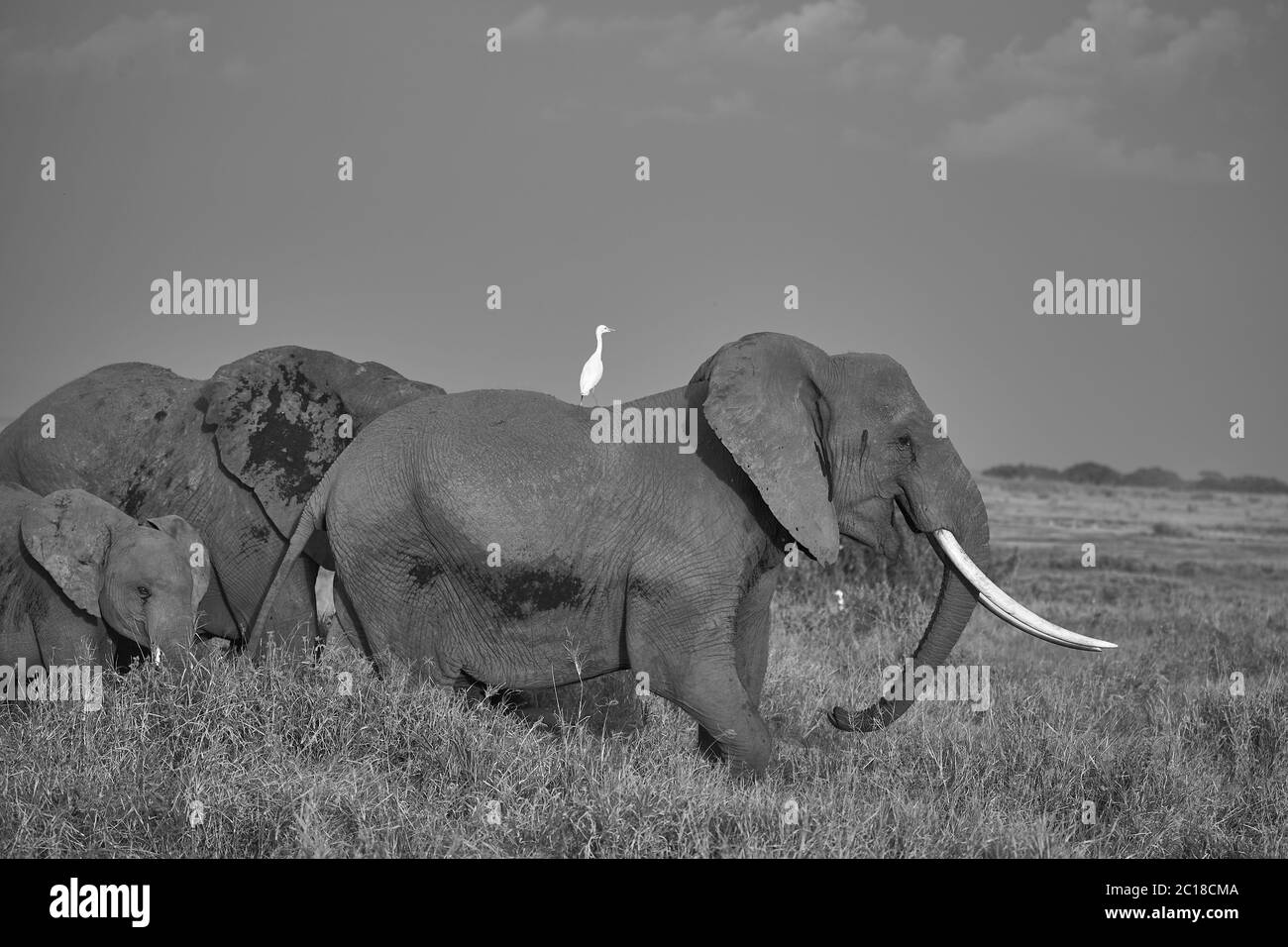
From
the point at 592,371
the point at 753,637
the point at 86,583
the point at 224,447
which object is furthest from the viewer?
the point at 592,371

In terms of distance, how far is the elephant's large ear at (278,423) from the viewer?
9.41m

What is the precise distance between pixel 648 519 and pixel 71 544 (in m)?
3.45

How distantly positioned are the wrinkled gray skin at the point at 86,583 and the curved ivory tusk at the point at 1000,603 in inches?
170

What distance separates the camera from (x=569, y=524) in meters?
7.69

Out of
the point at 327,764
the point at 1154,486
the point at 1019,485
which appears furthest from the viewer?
the point at 1154,486

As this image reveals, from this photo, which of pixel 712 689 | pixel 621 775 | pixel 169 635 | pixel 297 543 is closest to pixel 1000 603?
pixel 712 689

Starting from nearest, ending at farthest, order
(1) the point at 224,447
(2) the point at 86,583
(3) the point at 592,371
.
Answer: (2) the point at 86,583
(1) the point at 224,447
(3) the point at 592,371

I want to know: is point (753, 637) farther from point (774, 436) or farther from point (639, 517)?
point (774, 436)

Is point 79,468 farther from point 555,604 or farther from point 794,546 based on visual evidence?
point 794,546

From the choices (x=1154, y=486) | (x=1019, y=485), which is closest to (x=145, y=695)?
(x=1019, y=485)

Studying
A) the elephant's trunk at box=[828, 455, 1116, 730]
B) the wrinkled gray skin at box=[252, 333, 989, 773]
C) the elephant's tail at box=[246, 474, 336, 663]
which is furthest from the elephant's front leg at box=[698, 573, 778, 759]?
the elephant's tail at box=[246, 474, 336, 663]

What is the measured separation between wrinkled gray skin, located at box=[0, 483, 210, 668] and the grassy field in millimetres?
446

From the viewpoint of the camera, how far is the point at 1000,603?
7695 mm
